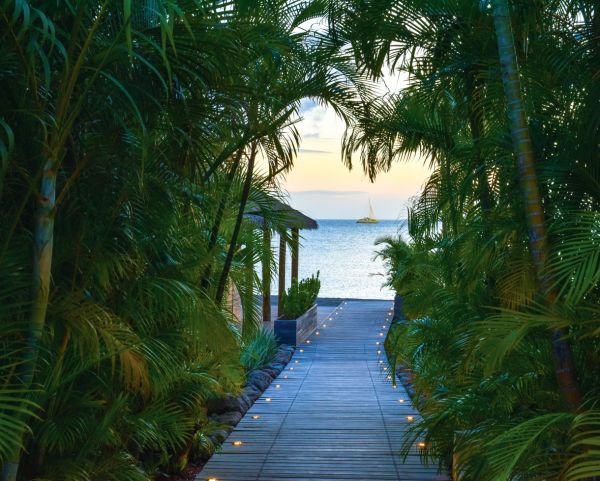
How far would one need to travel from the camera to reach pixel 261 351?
9.81 metres

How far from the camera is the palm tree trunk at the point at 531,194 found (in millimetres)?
2918

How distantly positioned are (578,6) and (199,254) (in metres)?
2.35

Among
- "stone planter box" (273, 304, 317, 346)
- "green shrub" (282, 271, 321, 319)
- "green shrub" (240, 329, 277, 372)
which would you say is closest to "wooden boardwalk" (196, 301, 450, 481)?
"green shrub" (240, 329, 277, 372)

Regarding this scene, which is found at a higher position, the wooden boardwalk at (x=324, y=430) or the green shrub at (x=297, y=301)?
the green shrub at (x=297, y=301)

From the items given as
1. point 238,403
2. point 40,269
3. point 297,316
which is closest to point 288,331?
point 297,316

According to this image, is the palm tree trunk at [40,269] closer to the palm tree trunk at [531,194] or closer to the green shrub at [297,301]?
the palm tree trunk at [531,194]

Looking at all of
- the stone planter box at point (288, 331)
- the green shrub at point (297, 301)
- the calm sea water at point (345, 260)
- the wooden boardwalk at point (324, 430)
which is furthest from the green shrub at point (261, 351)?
the calm sea water at point (345, 260)

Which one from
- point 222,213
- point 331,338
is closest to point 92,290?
point 222,213

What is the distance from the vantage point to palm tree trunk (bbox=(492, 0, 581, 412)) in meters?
2.92

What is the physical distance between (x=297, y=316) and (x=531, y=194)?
31.7ft

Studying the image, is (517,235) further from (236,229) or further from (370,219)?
(370,219)

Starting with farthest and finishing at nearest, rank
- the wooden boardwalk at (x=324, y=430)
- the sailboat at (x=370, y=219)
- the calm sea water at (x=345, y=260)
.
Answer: the sailboat at (x=370, y=219), the calm sea water at (x=345, y=260), the wooden boardwalk at (x=324, y=430)

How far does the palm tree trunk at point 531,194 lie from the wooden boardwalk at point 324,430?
2.01 meters

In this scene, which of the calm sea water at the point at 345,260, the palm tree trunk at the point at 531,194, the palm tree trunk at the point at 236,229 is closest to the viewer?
the palm tree trunk at the point at 531,194
